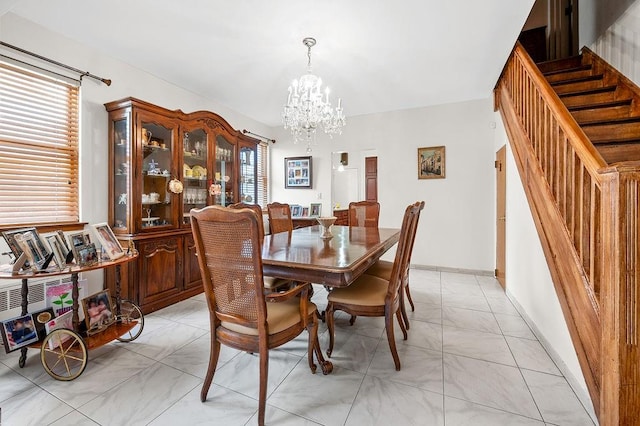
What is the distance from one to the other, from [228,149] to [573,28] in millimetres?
4997

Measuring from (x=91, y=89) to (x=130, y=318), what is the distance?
2195 mm

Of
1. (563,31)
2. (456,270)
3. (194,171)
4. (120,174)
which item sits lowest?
(456,270)

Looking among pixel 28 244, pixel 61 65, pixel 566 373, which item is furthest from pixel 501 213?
pixel 61 65

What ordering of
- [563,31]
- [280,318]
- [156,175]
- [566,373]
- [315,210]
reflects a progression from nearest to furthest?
[280,318]
[566,373]
[156,175]
[563,31]
[315,210]

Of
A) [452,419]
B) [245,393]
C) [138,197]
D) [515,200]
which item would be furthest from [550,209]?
[138,197]

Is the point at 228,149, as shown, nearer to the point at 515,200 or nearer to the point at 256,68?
the point at 256,68

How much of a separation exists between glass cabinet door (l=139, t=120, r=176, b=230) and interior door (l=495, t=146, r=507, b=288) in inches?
158

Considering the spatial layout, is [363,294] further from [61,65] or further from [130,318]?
[61,65]

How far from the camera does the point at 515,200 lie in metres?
3.02

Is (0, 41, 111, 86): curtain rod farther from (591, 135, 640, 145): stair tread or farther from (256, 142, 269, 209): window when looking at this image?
(591, 135, 640, 145): stair tread

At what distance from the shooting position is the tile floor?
4.77 feet

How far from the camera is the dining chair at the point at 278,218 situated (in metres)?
3.27

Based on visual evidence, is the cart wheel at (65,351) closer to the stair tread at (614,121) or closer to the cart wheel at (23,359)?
the cart wheel at (23,359)

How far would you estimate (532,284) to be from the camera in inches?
95.0
